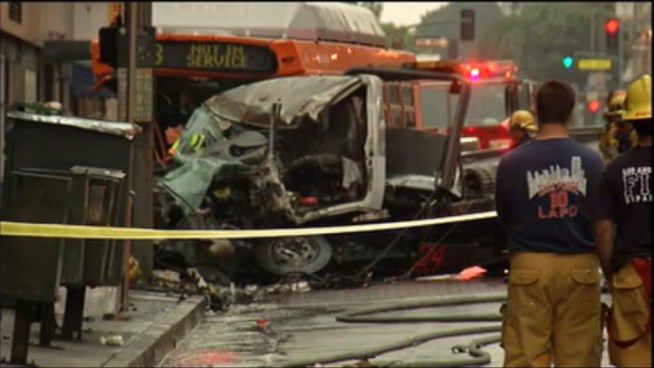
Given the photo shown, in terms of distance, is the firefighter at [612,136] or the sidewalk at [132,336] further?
the firefighter at [612,136]

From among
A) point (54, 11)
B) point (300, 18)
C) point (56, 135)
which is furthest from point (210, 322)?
point (54, 11)

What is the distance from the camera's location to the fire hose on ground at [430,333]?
10.3 meters

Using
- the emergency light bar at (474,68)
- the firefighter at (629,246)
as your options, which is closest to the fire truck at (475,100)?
the emergency light bar at (474,68)

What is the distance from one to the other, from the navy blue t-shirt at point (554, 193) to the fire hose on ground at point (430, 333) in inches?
132

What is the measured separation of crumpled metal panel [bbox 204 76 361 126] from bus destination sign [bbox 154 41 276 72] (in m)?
2.55

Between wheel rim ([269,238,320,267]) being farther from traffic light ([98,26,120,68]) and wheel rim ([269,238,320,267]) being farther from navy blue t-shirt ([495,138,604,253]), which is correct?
navy blue t-shirt ([495,138,604,253])

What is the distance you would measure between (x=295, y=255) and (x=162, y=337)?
15.0 feet

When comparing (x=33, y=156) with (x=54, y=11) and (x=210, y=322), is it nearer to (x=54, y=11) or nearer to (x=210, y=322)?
(x=210, y=322)

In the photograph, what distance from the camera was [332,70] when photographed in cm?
2039

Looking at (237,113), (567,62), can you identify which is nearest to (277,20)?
(567,62)

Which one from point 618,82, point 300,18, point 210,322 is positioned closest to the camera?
point 210,322

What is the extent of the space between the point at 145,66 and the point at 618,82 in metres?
48.7

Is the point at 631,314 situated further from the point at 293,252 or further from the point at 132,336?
the point at 293,252

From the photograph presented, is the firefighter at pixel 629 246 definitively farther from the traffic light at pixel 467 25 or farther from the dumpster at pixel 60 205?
the traffic light at pixel 467 25
